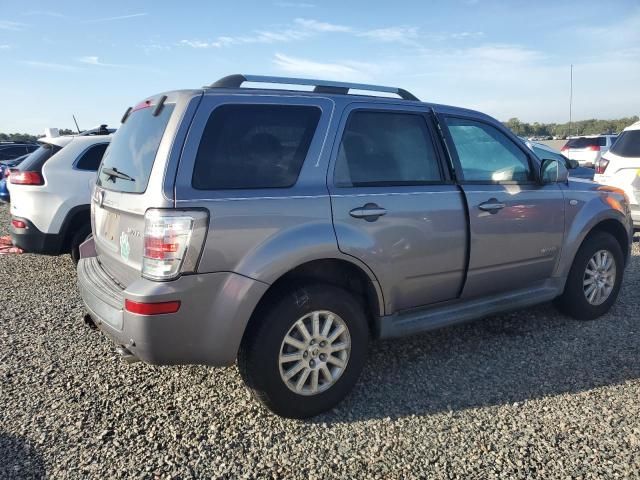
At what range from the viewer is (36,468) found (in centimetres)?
253

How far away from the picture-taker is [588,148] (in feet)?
55.4

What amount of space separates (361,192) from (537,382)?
5.80 ft

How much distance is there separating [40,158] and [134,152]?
3503 mm

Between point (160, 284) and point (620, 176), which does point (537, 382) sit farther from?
point (620, 176)

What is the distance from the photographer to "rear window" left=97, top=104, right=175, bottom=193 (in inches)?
109

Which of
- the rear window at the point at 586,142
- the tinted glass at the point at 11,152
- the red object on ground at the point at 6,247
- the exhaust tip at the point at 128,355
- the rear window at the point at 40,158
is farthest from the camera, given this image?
the tinted glass at the point at 11,152

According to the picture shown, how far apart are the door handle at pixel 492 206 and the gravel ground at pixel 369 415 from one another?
3.64 ft

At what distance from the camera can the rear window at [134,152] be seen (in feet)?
9.05

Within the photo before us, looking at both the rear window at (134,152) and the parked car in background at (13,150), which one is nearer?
the rear window at (134,152)

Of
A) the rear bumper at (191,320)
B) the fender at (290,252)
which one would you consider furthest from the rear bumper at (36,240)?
the fender at (290,252)

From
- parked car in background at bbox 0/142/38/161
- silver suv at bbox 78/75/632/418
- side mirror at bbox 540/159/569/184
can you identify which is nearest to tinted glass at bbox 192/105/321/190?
silver suv at bbox 78/75/632/418

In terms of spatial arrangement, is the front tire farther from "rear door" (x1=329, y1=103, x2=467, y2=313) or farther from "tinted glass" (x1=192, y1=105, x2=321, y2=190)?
"tinted glass" (x1=192, y1=105, x2=321, y2=190)

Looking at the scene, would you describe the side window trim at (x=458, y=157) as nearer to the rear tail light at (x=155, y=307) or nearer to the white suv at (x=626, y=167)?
the rear tail light at (x=155, y=307)

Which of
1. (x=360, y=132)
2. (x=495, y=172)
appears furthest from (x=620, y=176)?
(x=360, y=132)
